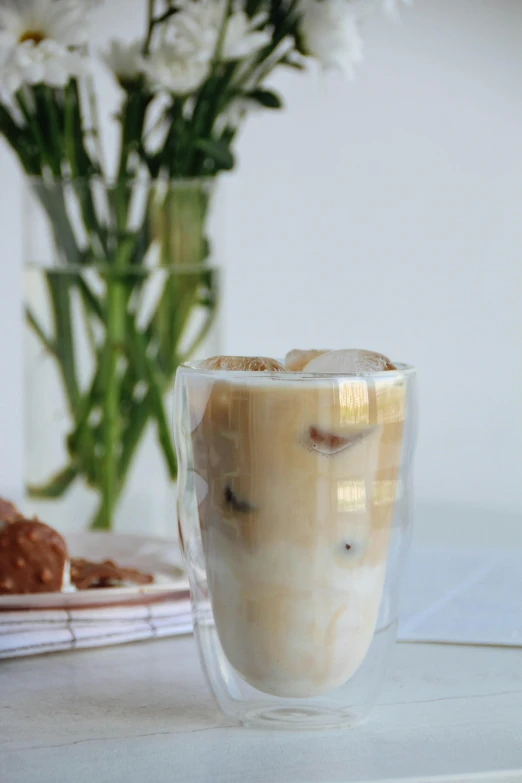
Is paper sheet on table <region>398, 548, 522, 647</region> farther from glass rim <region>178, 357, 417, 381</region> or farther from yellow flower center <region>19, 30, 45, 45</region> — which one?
yellow flower center <region>19, 30, 45, 45</region>

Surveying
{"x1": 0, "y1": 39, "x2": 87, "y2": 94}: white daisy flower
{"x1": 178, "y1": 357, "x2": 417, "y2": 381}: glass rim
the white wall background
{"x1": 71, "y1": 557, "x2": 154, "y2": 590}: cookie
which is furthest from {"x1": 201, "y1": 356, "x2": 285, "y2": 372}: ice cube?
the white wall background

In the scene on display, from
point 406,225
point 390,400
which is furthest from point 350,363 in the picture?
point 406,225

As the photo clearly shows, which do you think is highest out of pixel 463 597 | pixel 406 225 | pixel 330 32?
pixel 330 32

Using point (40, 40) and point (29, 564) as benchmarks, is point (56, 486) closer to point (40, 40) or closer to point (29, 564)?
point (29, 564)

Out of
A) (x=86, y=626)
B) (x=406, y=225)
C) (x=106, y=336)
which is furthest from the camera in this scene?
(x=406, y=225)

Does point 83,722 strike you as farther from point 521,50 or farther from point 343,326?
Result: point 521,50

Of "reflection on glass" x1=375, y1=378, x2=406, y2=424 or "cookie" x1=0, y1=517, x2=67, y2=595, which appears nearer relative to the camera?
"reflection on glass" x1=375, y1=378, x2=406, y2=424

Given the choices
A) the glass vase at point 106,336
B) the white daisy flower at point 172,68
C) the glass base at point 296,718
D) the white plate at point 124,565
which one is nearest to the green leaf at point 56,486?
the glass vase at point 106,336
